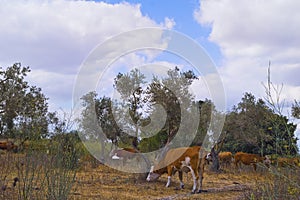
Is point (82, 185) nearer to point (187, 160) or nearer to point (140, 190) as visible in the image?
point (140, 190)

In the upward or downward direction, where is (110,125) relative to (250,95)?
downward

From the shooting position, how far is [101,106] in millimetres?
16891

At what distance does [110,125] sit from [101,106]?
901 millimetres

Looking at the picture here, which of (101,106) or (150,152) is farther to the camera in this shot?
(101,106)

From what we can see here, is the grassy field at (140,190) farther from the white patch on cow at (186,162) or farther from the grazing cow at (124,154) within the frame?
the grazing cow at (124,154)

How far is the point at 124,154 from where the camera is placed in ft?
58.2

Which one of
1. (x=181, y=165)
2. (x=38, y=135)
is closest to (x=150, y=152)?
(x=181, y=165)

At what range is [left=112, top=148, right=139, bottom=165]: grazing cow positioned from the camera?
54.1 ft

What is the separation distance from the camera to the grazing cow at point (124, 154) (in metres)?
16.5

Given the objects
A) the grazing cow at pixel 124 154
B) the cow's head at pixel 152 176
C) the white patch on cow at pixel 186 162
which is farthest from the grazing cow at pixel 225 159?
the white patch on cow at pixel 186 162

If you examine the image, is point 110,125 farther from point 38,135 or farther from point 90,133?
point 38,135

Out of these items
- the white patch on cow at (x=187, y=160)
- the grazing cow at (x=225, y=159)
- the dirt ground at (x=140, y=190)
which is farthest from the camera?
the grazing cow at (x=225, y=159)

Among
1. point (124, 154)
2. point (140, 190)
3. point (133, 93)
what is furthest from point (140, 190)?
point (124, 154)

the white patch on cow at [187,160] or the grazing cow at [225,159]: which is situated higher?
the grazing cow at [225,159]
